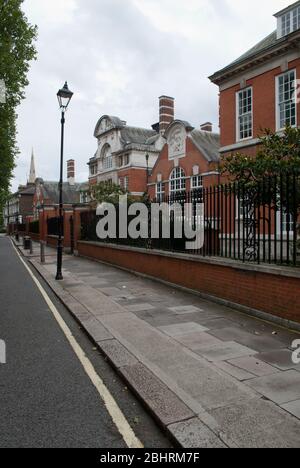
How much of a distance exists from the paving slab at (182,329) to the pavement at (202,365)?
17 mm

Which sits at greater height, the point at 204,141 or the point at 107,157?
the point at 107,157

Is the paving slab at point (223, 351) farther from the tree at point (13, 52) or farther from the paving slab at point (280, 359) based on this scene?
the tree at point (13, 52)

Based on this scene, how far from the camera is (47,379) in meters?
4.77

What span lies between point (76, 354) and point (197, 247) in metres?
5.51

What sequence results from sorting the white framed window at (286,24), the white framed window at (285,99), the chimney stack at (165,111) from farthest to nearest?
the chimney stack at (165,111), the white framed window at (286,24), the white framed window at (285,99)

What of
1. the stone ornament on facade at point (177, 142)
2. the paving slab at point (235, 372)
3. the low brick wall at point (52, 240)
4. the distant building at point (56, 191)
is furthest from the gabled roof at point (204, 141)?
the distant building at point (56, 191)

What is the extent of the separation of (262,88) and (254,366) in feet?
58.1

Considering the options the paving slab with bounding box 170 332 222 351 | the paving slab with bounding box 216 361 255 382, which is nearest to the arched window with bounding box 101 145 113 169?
the paving slab with bounding box 170 332 222 351

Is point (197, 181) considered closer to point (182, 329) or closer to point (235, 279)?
point (235, 279)

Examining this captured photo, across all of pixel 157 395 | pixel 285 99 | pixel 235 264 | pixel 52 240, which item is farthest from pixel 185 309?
pixel 52 240

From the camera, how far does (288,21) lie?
19.2 metres

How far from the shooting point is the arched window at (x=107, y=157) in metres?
47.8
